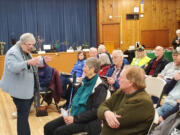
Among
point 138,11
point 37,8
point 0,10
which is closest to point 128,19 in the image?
point 138,11

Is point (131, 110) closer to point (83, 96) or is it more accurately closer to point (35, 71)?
point (83, 96)

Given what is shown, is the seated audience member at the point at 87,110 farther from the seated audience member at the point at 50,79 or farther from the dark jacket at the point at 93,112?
the seated audience member at the point at 50,79

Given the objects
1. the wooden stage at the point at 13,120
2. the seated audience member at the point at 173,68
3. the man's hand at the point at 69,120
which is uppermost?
the seated audience member at the point at 173,68

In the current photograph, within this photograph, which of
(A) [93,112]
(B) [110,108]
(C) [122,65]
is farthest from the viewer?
(C) [122,65]

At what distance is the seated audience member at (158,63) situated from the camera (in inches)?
176

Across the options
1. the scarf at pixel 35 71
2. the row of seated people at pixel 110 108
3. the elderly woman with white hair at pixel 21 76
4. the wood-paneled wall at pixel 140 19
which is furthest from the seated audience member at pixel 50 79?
the wood-paneled wall at pixel 140 19

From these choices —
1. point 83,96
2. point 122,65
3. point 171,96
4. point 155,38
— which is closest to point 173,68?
point 122,65

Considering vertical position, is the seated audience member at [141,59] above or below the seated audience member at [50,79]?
above

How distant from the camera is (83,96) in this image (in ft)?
7.48

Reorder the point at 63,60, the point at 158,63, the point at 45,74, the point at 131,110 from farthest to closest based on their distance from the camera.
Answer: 1. the point at 63,60
2. the point at 158,63
3. the point at 45,74
4. the point at 131,110

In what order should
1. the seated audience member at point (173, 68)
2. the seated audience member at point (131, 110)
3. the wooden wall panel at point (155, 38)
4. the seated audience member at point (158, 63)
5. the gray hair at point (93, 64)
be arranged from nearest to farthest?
1. the seated audience member at point (131, 110)
2. the gray hair at point (93, 64)
3. the seated audience member at point (173, 68)
4. the seated audience member at point (158, 63)
5. the wooden wall panel at point (155, 38)

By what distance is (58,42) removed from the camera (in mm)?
9211

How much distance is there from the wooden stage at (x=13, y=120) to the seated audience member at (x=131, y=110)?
1924 millimetres

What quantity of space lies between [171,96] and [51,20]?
7214 mm
